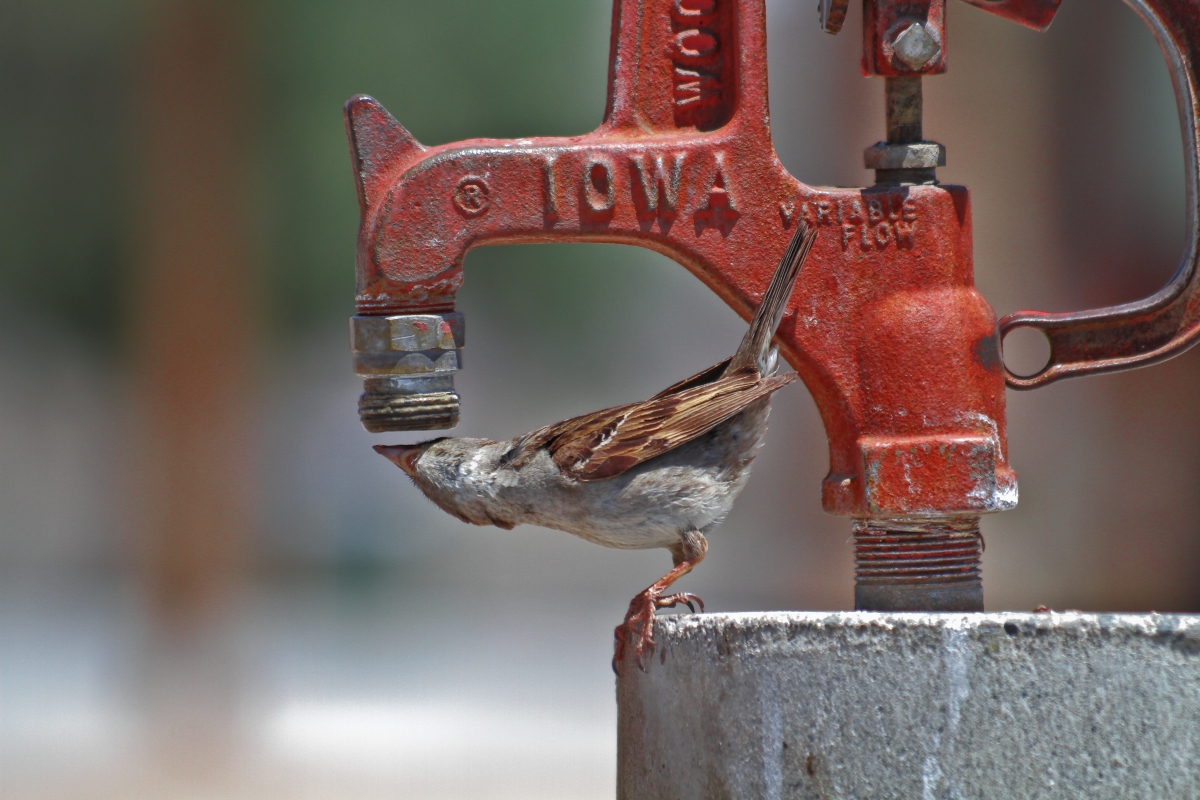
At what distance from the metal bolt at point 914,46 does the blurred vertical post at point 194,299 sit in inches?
121

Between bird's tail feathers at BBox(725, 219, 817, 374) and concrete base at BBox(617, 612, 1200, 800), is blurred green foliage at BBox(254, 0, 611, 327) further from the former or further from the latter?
concrete base at BBox(617, 612, 1200, 800)

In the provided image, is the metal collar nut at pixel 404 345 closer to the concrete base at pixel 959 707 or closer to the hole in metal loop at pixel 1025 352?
the concrete base at pixel 959 707

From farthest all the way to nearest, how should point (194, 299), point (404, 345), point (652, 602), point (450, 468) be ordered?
1. point (194, 299)
2. point (450, 468)
3. point (652, 602)
4. point (404, 345)

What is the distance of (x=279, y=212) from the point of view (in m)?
4.90

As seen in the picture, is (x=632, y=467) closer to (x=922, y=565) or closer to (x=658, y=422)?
(x=658, y=422)

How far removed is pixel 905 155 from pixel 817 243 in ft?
0.78

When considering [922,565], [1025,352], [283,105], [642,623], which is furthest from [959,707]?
[283,105]

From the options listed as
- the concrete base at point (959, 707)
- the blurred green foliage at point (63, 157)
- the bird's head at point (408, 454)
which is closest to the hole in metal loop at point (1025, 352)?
the bird's head at point (408, 454)

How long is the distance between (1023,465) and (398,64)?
2644 millimetres

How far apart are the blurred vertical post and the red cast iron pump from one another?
2.74 metres

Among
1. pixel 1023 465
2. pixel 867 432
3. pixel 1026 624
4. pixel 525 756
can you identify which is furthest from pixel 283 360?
pixel 1026 624

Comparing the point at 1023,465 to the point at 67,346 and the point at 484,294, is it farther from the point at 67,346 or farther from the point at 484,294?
the point at 67,346

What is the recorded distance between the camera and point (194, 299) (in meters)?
4.97

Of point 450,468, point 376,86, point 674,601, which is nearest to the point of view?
point 674,601
